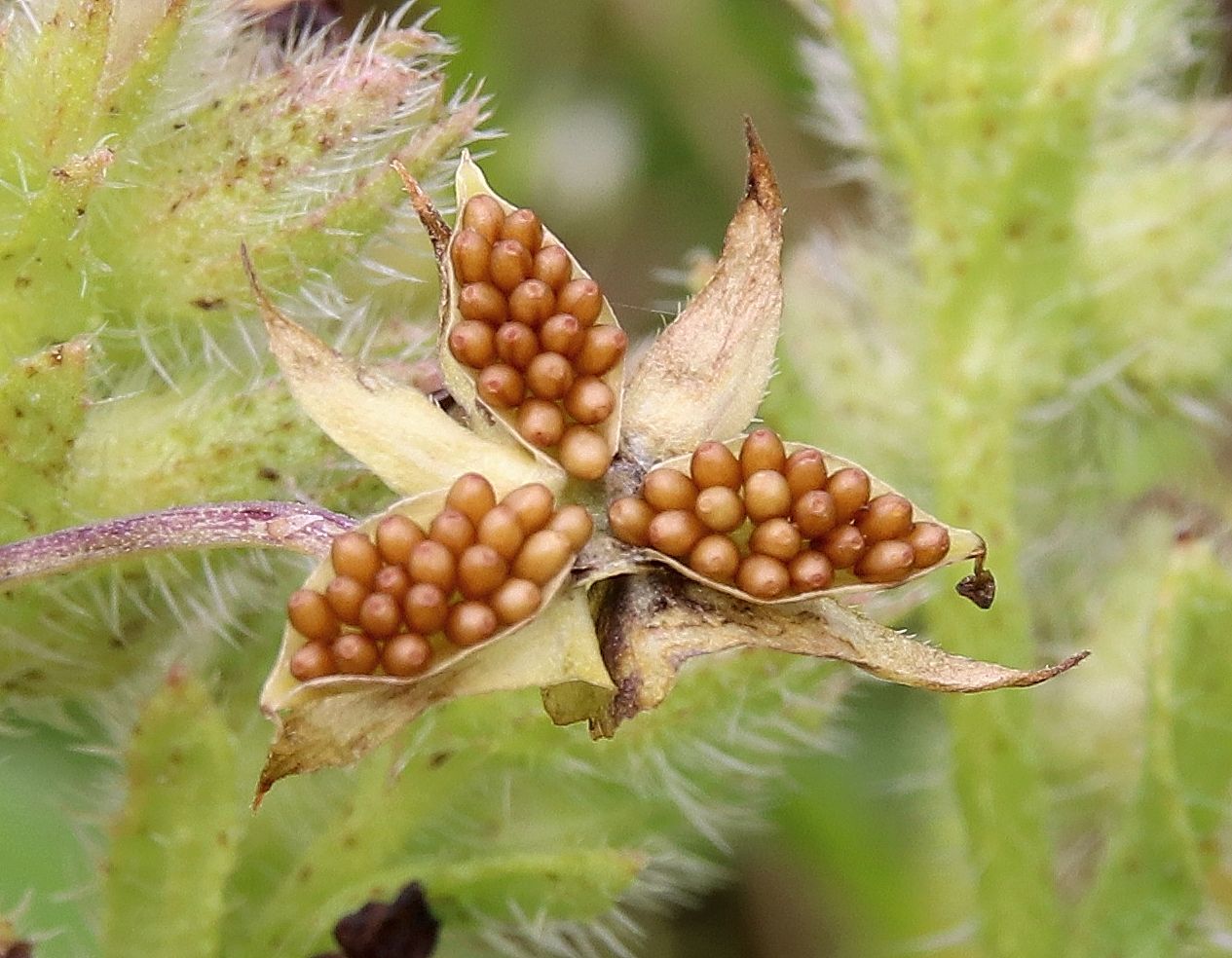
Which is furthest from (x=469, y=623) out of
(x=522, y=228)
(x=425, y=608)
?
(x=522, y=228)

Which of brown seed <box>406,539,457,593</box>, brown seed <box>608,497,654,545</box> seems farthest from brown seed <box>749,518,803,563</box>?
brown seed <box>406,539,457,593</box>

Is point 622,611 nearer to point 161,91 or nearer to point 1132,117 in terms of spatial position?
point 161,91

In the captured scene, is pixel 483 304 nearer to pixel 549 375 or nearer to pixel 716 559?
pixel 549 375

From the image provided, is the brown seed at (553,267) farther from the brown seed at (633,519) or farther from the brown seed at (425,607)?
the brown seed at (425,607)

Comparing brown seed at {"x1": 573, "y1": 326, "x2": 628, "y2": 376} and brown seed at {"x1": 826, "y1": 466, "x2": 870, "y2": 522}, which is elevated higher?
brown seed at {"x1": 573, "y1": 326, "x2": 628, "y2": 376}

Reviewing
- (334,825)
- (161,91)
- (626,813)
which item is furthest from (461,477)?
(626,813)

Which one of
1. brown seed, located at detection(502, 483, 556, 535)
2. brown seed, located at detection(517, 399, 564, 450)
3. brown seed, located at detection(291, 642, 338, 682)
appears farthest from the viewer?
brown seed, located at detection(517, 399, 564, 450)

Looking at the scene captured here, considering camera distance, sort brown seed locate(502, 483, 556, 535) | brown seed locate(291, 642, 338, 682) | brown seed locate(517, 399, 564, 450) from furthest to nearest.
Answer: brown seed locate(517, 399, 564, 450), brown seed locate(502, 483, 556, 535), brown seed locate(291, 642, 338, 682)

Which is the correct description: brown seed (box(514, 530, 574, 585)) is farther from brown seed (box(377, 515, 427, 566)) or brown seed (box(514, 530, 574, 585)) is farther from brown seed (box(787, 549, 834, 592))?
brown seed (box(787, 549, 834, 592))
